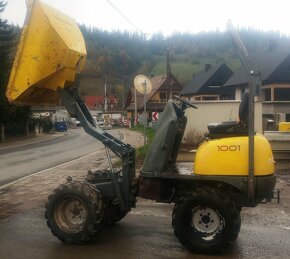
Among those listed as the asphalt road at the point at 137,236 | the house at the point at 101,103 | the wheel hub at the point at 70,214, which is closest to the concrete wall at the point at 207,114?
the asphalt road at the point at 137,236

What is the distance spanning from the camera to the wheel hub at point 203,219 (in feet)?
21.1

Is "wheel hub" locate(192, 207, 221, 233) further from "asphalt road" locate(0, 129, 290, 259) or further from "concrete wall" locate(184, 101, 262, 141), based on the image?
"concrete wall" locate(184, 101, 262, 141)

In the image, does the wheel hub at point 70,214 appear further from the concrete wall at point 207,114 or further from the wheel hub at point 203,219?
the concrete wall at point 207,114

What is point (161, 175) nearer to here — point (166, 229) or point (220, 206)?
point (220, 206)

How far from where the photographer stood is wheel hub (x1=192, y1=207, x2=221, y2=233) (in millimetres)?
6434

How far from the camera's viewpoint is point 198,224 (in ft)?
21.2

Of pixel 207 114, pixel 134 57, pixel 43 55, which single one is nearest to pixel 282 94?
pixel 207 114

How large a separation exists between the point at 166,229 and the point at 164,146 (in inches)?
64.0

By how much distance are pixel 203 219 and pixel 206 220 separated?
1.7 inches

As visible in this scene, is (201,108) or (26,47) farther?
(201,108)

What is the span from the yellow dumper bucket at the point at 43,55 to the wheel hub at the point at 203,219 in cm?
259

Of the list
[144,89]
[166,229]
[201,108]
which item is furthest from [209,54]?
[166,229]

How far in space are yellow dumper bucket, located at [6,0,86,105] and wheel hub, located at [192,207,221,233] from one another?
2587mm

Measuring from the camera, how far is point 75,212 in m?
6.99
